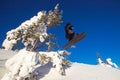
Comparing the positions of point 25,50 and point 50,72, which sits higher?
point 25,50

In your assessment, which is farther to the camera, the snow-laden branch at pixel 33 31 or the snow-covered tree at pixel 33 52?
the snow-laden branch at pixel 33 31

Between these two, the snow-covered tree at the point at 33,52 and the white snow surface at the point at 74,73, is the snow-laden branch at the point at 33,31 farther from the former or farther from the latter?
the white snow surface at the point at 74,73

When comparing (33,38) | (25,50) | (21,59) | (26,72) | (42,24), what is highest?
(42,24)

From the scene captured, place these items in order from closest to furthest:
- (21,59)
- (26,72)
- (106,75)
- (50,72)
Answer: (26,72), (21,59), (50,72), (106,75)

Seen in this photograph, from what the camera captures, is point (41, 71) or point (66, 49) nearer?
point (41, 71)

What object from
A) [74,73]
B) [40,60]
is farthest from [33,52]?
[74,73]

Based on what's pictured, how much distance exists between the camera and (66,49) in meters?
15.1

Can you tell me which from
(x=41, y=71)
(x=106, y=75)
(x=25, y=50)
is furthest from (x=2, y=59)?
(x=106, y=75)

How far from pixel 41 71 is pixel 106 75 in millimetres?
4530

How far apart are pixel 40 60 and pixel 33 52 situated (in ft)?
2.82

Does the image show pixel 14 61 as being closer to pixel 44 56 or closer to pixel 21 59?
pixel 21 59

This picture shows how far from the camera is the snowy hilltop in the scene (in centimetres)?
1153

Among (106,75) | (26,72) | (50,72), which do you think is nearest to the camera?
(26,72)

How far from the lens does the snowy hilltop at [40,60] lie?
1153 centimetres
